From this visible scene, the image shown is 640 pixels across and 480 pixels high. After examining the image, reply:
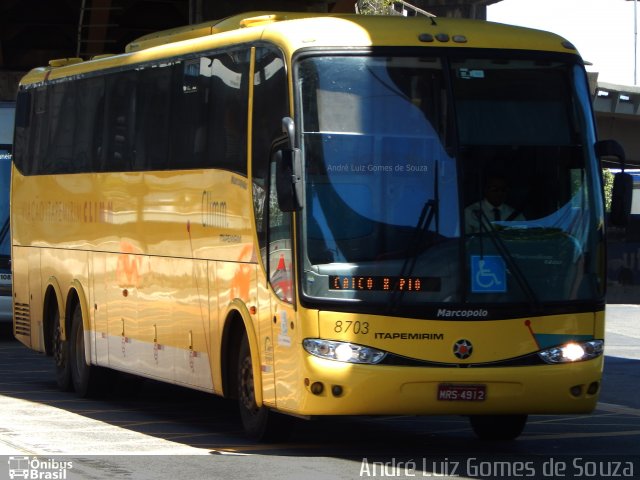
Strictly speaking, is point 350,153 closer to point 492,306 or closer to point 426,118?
point 426,118

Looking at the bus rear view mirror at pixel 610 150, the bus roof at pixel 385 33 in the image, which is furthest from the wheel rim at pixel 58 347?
the bus rear view mirror at pixel 610 150

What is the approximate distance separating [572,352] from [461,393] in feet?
3.06

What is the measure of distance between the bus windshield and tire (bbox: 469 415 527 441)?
1497 millimetres

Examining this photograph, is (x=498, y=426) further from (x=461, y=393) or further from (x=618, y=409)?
(x=618, y=409)

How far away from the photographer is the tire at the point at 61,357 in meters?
18.2

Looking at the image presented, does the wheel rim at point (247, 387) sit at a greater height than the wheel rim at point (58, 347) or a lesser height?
greater

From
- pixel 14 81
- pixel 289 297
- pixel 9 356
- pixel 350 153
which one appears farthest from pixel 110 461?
pixel 14 81

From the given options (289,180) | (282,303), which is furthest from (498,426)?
(289,180)

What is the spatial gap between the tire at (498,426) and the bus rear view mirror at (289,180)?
2.76m

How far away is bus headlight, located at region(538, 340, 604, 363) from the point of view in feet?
39.6

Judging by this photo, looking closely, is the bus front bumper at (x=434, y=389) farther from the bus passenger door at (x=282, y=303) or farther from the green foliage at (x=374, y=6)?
the green foliage at (x=374, y=6)

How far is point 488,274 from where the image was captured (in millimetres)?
12023

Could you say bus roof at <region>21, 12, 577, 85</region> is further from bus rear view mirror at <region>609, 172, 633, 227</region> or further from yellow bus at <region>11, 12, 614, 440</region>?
bus rear view mirror at <region>609, 172, 633, 227</region>

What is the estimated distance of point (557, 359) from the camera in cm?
1210
